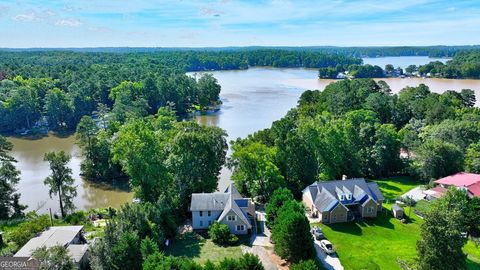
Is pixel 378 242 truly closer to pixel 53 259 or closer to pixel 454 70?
pixel 53 259

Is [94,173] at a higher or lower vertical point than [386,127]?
lower

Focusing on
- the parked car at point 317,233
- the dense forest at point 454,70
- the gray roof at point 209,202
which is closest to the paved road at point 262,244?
the gray roof at point 209,202

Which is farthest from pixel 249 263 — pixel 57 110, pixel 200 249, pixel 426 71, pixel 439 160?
pixel 426 71

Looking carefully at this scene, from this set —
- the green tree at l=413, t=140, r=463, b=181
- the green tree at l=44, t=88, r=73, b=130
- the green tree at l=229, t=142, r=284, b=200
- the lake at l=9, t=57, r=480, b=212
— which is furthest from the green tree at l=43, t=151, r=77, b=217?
the green tree at l=44, t=88, r=73, b=130

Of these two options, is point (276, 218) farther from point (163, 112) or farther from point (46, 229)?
point (163, 112)

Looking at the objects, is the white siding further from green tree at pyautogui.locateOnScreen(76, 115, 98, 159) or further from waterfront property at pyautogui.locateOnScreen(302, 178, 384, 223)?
green tree at pyautogui.locateOnScreen(76, 115, 98, 159)

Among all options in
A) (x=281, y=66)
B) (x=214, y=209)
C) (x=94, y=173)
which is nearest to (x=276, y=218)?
(x=214, y=209)

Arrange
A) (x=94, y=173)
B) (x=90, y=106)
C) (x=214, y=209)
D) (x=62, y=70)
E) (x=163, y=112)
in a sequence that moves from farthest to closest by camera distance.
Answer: (x=62, y=70), (x=90, y=106), (x=163, y=112), (x=94, y=173), (x=214, y=209)
